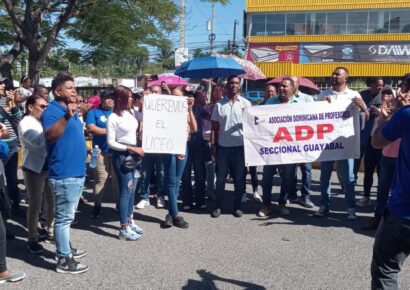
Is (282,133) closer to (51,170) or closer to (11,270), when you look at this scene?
(51,170)

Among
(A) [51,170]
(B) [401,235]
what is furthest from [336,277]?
(A) [51,170]

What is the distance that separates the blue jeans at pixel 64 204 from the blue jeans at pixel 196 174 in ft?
8.51

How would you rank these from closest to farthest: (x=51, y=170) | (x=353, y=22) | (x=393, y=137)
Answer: (x=393, y=137) < (x=51, y=170) < (x=353, y=22)

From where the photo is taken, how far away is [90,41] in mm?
12656

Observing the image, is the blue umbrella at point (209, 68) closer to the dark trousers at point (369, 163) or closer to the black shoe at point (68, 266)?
the dark trousers at point (369, 163)

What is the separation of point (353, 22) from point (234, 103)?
134ft

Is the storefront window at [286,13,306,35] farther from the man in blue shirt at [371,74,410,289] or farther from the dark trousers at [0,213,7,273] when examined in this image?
the man in blue shirt at [371,74,410,289]

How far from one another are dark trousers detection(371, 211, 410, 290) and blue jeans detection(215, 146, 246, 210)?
3.34 m

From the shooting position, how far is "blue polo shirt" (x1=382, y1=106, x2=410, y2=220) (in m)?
2.78

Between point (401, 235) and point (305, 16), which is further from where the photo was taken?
point (305, 16)

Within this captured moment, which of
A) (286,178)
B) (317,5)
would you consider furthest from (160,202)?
(317,5)

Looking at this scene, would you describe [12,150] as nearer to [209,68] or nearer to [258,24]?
[209,68]

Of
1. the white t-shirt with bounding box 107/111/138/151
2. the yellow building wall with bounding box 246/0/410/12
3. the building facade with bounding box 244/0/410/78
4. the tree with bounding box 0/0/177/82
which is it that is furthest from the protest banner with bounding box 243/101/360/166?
the yellow building wall with bounding box 246/0/410/12

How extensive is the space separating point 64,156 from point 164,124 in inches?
71.4
